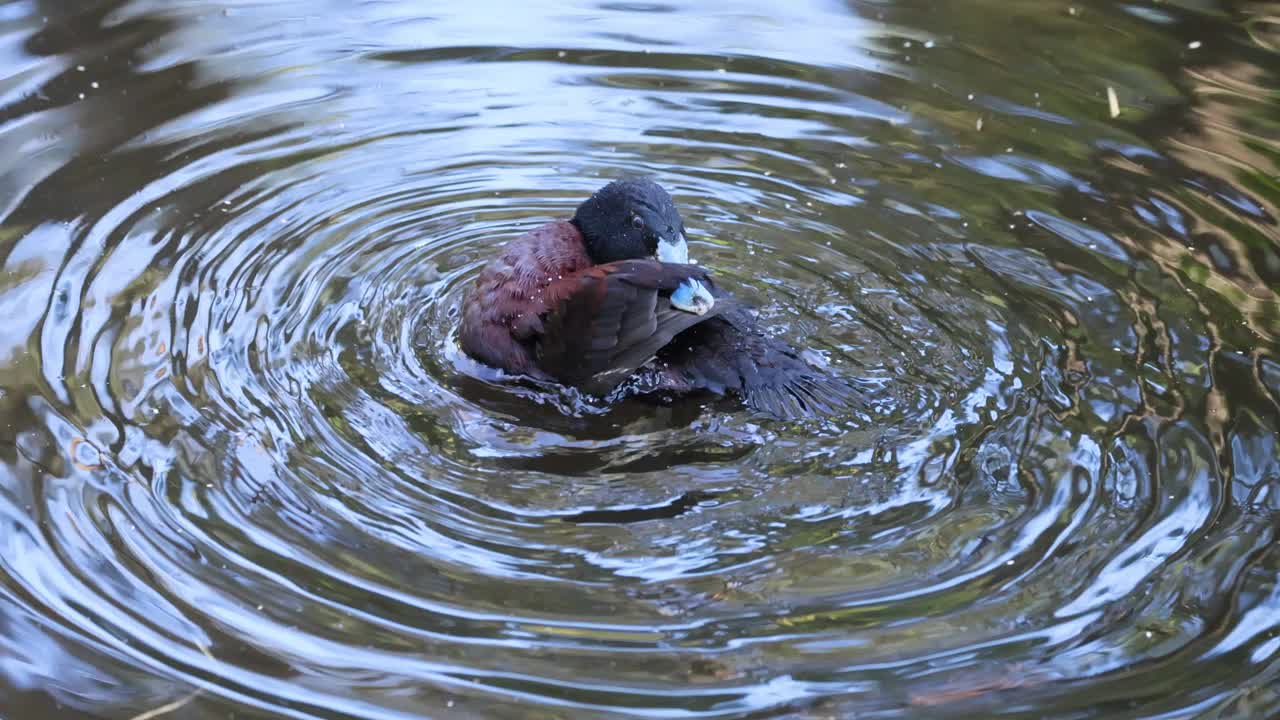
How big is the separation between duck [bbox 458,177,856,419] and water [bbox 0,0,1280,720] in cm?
10

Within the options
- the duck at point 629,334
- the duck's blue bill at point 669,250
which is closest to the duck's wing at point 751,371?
the duck at point 629,334

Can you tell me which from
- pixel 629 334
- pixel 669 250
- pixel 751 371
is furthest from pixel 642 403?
pixel 669 250

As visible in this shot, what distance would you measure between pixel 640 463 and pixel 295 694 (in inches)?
45.3

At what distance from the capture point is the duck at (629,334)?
378 centimetres

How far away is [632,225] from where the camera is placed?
171 inches

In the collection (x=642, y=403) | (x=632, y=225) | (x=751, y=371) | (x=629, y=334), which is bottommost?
(x=642, y=403)

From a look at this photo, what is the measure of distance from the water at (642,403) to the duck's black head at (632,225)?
0.28 m

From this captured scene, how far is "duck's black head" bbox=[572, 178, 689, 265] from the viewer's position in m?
4.30

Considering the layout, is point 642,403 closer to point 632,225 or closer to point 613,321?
point 613,321

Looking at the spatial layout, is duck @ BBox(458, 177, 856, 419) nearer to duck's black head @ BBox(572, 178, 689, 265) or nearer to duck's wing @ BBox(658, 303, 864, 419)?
duck's wing @ BBox(658, 303, 864, 419)

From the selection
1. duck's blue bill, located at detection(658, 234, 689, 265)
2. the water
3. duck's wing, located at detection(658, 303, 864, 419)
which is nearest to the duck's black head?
duck's blue bill, located at detection(658, 234, 689, 265)

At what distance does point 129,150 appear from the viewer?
5.13 metres

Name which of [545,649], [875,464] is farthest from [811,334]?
[545,649]

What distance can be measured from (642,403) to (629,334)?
0.23 metres
